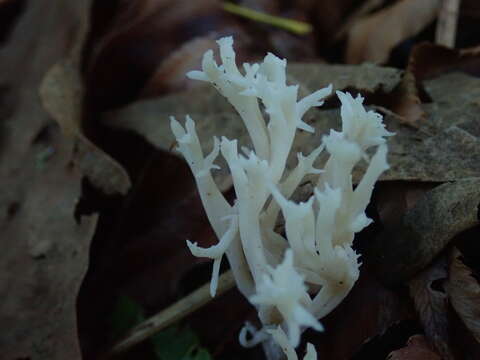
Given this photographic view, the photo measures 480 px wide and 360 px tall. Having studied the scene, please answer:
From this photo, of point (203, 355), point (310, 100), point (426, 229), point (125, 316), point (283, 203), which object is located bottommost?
point (125, 316)

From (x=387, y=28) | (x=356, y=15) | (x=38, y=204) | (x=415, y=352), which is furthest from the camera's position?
(x=356, y=15)

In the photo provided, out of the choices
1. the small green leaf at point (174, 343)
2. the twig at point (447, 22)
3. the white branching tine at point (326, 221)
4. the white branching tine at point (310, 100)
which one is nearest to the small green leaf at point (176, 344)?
the small green leaf at point (174, 343)

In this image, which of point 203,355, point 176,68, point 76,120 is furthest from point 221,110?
point 203,355

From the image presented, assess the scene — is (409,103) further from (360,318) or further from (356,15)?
(356,15)

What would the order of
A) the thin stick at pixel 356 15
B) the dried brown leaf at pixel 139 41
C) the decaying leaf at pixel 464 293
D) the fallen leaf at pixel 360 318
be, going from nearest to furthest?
the decaying leaf at pixel 464 293 → the fallen leaf at pixel 360 318 → the dried brown leaf at pixel 139 41 → the thin stick at pixel 356 15

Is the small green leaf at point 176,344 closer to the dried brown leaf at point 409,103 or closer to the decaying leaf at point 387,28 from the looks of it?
the dried brown leaf at point 409,103

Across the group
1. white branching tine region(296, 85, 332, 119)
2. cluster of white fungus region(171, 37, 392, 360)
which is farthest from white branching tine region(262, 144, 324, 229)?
white branching tine region(296, 85, 332, 119)

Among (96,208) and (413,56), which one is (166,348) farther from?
(413,56)
